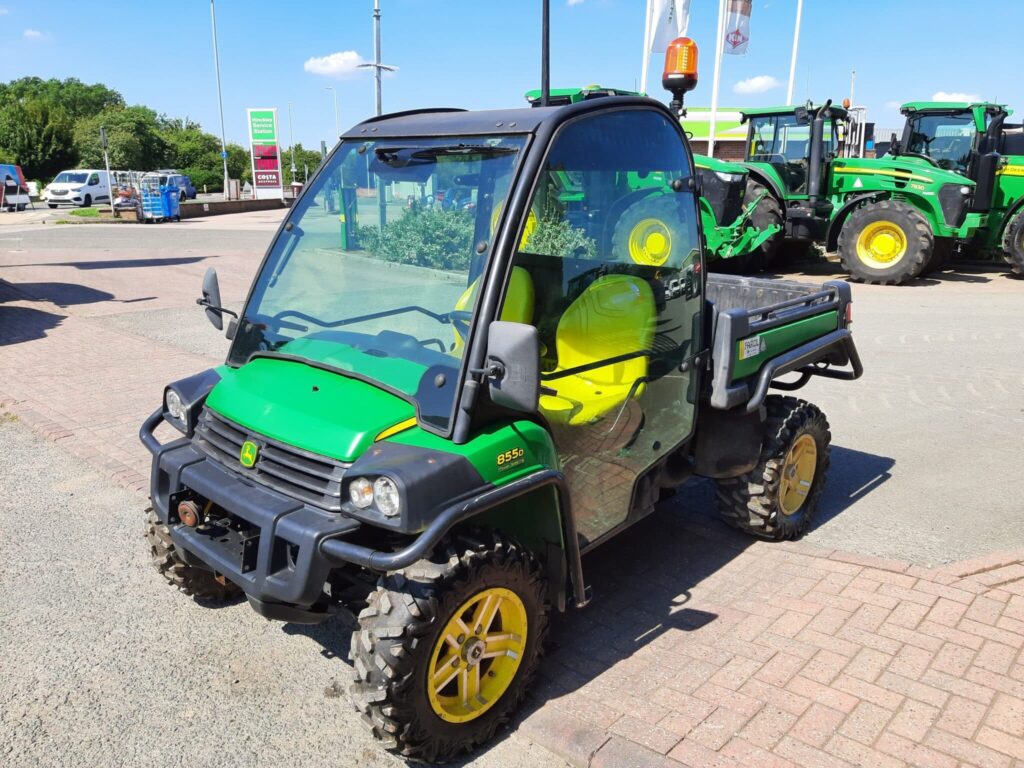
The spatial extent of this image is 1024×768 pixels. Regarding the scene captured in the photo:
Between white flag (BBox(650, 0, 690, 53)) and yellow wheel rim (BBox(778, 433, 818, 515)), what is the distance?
13251 mm

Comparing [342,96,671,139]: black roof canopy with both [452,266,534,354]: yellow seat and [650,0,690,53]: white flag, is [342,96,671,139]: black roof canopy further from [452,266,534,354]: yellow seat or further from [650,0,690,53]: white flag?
[650,0,690,53]: white flag

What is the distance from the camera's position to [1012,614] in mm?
3633

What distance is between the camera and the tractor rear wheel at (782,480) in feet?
13.8

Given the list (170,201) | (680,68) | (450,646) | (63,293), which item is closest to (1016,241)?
(680,68)

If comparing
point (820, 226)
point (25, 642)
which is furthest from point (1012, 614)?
point (820, 226)

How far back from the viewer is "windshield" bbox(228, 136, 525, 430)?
2.77 m

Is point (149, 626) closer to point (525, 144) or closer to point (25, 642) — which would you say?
point (25, 642)

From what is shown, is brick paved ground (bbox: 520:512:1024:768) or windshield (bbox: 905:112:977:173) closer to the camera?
brick paved ground (bbox: 520:512:1024:768)

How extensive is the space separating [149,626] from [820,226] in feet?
43.6

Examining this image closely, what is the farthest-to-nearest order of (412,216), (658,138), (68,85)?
(68,85) < (658,138) < (412,216)

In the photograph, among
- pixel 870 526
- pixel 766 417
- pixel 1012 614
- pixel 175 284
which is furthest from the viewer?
pixel 175 284

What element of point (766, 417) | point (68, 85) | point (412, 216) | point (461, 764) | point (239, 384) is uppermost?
point (68, 85)

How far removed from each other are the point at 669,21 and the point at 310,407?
1543 centimetres

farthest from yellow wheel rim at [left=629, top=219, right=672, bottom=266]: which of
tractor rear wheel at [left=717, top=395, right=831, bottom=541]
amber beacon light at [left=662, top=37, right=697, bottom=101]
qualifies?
tractor rear wheel at [left=717, top=395, right=831, bottom=541]
